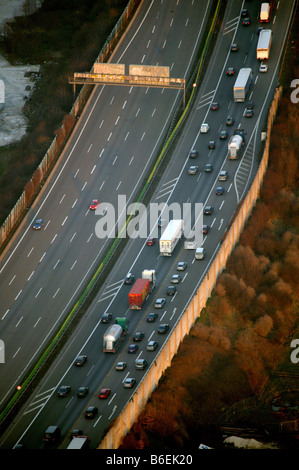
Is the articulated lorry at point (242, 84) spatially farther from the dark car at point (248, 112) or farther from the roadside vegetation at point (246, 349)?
the roadside vegetation at point (246, 349)

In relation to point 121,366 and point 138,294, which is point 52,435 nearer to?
point 121,366

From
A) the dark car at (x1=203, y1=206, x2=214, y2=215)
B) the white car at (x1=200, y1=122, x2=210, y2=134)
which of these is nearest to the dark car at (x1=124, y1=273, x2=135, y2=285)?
the dark car at (x1=203, y1=206, x2=214, y2=215)

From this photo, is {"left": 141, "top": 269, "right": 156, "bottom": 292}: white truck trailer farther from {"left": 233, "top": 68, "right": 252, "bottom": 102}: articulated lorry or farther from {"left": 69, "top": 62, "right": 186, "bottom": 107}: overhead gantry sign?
{"left": 233, "top": 68, "right": 252, "bottom": 102}: articulated lorry

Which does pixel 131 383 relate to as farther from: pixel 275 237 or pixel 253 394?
pixel 275 237

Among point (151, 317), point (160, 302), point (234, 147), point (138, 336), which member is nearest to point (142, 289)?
point (160, 302)

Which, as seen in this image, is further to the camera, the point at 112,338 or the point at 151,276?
the point at 151,276
